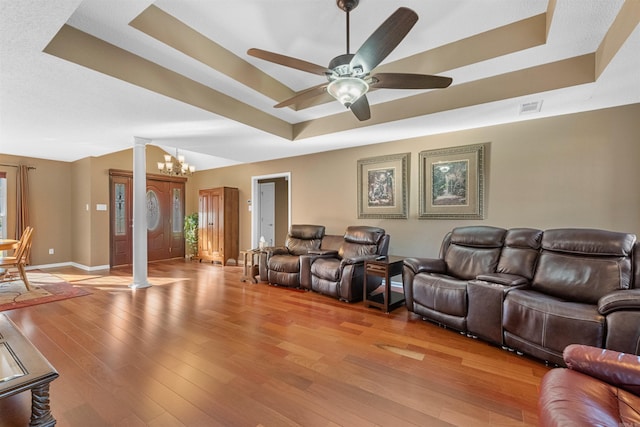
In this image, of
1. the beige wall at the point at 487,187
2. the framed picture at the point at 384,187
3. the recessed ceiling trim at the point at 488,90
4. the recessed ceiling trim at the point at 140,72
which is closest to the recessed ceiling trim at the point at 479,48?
the recessed ceiling trim at the point at 488,90

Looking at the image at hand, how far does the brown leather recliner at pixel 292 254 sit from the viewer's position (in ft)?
15.2

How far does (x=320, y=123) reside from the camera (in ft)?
14.5

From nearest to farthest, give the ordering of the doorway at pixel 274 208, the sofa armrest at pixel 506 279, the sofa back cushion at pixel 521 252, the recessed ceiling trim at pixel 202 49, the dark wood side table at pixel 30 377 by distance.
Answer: the dark wood side table at pixel 30 377 < the recessed ceiling trim at pixel 202 49 < the sofa armrest at pixel 506 279 < the sofa back cushion at pixel 521 252 < the doorway at pixel 274 208

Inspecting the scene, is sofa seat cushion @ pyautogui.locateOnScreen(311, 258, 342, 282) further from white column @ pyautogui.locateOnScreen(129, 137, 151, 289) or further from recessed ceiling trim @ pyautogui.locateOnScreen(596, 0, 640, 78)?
recessed ceiling trim @ pyautogui.locateOnScreen(596, 0, 640, 78)

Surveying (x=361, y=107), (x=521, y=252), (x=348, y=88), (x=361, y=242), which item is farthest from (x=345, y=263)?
(x=348, y=88)

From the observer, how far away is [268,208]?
7.54 metres

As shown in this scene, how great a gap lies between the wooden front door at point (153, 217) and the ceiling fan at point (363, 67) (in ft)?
20.8

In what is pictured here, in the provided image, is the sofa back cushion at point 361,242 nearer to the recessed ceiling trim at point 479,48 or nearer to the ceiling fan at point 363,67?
the recessed ceiling trim at point 479,48

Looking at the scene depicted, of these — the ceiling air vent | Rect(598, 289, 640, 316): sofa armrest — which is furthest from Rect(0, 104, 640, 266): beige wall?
Rect(598, 289, 640, 316): sofa armrest

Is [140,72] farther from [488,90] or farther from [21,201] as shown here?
[21,201]

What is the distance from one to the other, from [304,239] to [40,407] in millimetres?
4019

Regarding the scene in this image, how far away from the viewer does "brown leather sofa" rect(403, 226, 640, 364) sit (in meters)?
2.04

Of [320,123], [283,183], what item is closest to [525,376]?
[320,123]

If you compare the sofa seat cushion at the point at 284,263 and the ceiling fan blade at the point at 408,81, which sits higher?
the ceiling fan blade at the point at 408,81
